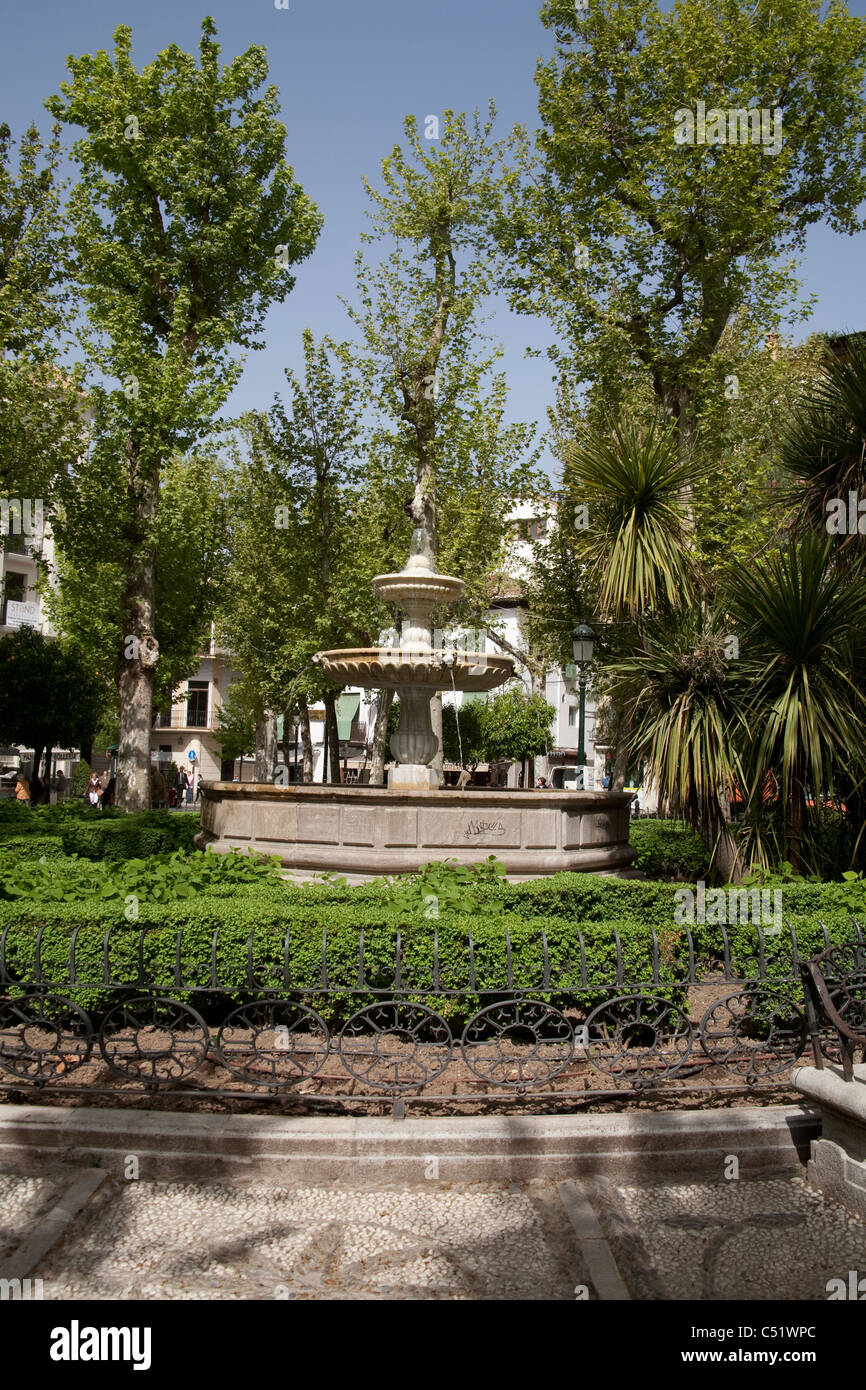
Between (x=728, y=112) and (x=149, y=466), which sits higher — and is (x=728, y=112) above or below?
above

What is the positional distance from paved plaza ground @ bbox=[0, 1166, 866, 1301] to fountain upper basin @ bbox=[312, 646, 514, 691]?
7567mm

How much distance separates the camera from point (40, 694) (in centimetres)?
2386

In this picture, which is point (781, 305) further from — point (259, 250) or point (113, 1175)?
point (113, 1175)

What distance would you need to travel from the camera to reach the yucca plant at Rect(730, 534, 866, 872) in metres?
8.55

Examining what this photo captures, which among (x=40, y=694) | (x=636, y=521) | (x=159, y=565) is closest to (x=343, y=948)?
(x=636, y=521)

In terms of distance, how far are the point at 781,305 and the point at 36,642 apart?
1854 centimetres

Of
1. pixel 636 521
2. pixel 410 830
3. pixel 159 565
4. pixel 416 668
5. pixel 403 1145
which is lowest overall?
pixel 403 1145

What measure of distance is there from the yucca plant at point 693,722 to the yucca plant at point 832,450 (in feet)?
6.57

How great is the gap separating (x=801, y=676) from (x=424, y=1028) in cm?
485

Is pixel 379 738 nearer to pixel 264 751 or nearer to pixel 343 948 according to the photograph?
pixel 264 751

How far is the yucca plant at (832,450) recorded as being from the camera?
34.3 ft

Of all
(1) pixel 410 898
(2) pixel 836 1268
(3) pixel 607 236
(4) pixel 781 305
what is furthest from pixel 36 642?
(2) pixel 836 1268

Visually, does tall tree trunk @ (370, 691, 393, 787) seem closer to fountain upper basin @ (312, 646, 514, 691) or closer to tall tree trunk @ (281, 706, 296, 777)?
tall tree trunk @ (281, 706, 296, 777)
